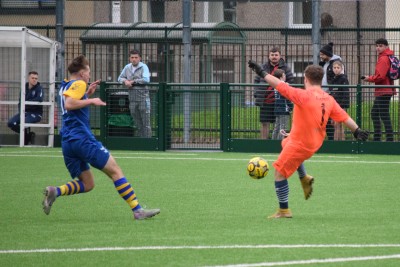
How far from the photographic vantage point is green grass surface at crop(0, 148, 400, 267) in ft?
27.5

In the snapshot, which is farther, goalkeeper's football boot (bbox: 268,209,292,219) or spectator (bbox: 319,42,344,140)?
spectator (bbox: 319,42,344,140)

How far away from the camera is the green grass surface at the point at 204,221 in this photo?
837 cm

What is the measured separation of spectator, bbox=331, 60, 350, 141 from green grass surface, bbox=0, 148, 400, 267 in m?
2.48

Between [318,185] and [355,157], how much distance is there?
487 centimetres

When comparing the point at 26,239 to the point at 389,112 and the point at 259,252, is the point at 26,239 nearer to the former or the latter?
the point at 259,252

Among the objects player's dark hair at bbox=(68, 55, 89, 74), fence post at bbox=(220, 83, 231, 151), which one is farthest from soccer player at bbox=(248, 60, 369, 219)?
fence post at bbox=(220, 83, 231, 151)

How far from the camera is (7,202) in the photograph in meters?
12.5

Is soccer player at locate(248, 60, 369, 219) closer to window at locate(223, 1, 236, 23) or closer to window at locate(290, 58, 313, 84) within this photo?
window at locate(290, 58, 313, 84)

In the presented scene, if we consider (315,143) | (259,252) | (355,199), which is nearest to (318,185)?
(355,199)

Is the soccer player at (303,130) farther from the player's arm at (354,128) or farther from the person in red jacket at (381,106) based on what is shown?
the person in red jacket at (381,106)

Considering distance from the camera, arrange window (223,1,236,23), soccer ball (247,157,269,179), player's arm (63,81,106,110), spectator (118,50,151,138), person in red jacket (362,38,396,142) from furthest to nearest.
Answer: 1. window (223,1,236,23)
2. spectator (118,50,151,138)
3. person in red jacket (362,38,396,142)
4. soccer ball (247,157,269,179)
5. player's arm (63,81,106,110)

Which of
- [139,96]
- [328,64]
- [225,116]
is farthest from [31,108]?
[328,64]

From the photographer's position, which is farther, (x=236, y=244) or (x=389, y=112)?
(x=389, y=112)

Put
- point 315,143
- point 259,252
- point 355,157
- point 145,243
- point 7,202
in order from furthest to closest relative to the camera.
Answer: point 355,157
point 7,202
point 315,143
point 145,243
point 259,252
